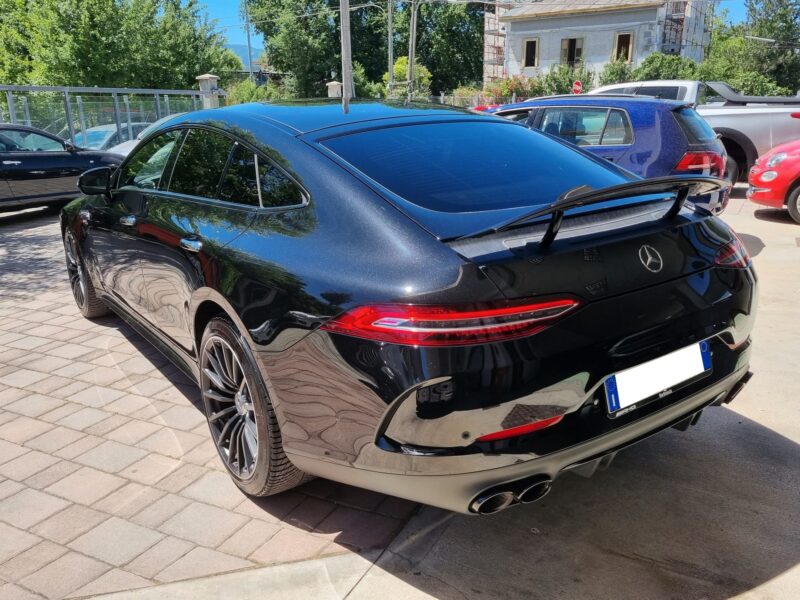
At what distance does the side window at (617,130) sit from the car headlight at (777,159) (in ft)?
8.64

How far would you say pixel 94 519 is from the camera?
103 inches

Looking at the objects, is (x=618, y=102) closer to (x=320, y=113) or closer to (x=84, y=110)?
(x=320, y=113)

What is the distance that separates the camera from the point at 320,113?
2.84m

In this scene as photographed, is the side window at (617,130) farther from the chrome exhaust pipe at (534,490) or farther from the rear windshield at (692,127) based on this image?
the chrome exhaust pipe at (534,490)

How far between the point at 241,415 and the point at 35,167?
843cm

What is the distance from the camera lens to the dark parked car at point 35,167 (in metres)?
9.07

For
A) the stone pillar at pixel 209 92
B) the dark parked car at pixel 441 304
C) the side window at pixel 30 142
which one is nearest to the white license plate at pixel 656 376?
the dark parked car at pixel 441 304

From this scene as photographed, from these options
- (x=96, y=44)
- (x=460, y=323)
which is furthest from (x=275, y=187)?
(x=96, y=44)

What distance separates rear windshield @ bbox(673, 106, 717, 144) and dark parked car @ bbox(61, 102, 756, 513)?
362 centimetres

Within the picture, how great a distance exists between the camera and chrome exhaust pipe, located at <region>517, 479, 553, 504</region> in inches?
76.8

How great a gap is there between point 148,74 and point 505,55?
26.6 metres

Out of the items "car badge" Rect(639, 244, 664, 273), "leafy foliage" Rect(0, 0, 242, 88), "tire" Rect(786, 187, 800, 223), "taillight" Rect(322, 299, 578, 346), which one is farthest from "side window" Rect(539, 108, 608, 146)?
"leafy foliage" Rect(0, 0, 242, 88)

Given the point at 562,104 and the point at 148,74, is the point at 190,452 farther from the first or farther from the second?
the point at 148,74

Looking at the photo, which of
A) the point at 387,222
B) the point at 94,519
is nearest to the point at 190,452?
the point at 94,519
